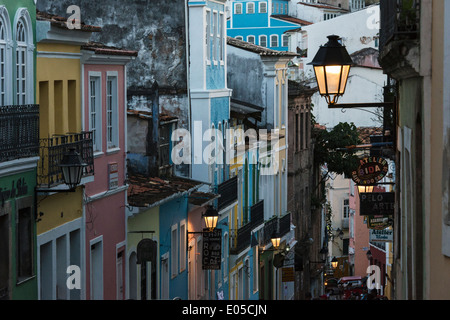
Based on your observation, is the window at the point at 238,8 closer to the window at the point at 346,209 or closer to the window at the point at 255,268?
the window at the point at 346,209

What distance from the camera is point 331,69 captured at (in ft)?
43.3

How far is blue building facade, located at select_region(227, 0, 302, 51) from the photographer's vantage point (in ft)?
321

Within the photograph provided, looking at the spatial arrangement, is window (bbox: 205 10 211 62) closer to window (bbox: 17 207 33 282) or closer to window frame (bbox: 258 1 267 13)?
window (bbox: 17 207 33 282)

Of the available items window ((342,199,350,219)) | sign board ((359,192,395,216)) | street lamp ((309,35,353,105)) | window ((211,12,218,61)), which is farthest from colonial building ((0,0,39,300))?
window ((342,199,350,219))

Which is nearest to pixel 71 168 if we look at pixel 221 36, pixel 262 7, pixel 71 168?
pixel 71 168

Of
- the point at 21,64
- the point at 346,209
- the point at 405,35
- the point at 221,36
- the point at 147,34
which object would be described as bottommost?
the point at 346,209

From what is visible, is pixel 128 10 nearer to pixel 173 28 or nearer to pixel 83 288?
pixel 173 28

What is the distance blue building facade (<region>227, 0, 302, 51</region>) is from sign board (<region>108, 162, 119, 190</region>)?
75.0 metres

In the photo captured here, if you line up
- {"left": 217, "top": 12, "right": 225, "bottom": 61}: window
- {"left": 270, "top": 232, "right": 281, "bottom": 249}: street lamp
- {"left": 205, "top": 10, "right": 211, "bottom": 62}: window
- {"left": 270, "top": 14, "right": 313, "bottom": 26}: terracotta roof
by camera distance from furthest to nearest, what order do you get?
{"left": 270, "top": 14, "right": 313, "bottom": 26}: terracotta roof → {"left": 270, "top": 232, "right": 281, "bottom": 249}: street lamp → {"left": 217, "top": 12, "right": 225, "bottom": 61}: window → {"left": 205, "top": 10, "right": 211, "bottom": 62}: window

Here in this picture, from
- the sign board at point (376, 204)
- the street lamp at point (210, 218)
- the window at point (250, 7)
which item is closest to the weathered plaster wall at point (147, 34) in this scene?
the street lamp at point (210, 218)

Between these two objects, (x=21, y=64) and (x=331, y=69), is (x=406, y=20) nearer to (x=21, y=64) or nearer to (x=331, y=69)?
(x=331, y=69)

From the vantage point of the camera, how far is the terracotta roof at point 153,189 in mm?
24188

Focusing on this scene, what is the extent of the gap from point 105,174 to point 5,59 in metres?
6.23
